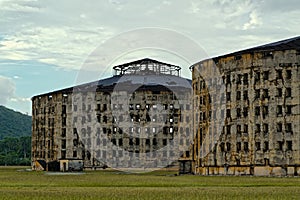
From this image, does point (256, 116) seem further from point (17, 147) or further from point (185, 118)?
point (17, 147)

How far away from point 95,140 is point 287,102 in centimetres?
4971

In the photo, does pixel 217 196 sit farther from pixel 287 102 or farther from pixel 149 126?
pixel 149 126

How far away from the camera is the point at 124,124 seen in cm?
11000

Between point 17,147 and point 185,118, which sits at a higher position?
point 185,118

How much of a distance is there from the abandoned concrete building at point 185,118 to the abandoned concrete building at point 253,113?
11 cm

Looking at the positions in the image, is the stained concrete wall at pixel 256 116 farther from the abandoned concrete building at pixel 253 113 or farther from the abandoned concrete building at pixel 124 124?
the abandoned concrete building at pixel 124 124

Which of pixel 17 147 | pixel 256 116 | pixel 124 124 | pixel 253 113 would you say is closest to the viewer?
pixel 256 116

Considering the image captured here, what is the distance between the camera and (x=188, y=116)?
368ft

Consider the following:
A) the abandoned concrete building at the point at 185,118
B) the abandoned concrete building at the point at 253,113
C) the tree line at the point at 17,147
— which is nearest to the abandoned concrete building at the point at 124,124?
the abandoned concrete building at the point at 185,118

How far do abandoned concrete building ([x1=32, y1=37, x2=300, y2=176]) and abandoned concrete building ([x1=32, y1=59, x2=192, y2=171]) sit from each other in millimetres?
174

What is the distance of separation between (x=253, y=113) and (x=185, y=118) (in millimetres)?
41199

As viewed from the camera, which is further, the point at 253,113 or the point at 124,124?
the point at 124,124

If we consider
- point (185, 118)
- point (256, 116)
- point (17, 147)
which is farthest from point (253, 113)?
point (17, 147)

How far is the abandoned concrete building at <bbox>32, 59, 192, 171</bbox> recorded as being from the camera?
10938cm
